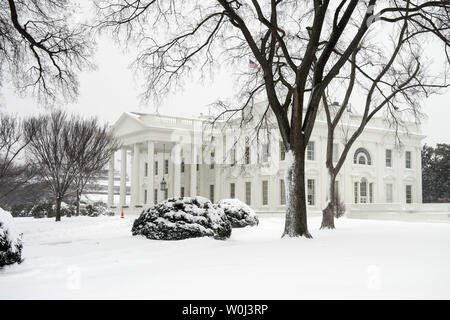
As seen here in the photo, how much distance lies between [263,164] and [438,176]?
26.0 metres

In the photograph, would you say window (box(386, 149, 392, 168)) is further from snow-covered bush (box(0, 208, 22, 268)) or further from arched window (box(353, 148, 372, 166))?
snow-covered bush (box(0, 208, 22, 268))

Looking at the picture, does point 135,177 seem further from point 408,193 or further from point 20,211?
point 408,193

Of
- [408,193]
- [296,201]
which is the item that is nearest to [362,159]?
[408,193]

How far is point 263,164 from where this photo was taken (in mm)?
34969

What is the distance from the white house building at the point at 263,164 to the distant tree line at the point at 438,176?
27.1ft

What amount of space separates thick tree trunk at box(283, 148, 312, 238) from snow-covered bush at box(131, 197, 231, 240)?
1.72 meters

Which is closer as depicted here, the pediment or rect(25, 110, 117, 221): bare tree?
rect(25, 110, 117, 221): bare tree

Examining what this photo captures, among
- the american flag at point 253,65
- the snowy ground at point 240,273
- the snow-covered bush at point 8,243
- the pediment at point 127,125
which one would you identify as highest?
the pediment at point 127,125

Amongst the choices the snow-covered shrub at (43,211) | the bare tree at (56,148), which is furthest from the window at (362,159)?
the snow-covered shrub at (43,211)

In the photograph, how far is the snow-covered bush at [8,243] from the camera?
23.2 feet

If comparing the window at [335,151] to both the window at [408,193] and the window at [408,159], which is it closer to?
the window at [408,159]

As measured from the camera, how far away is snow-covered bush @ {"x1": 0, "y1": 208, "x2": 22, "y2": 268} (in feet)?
23.2

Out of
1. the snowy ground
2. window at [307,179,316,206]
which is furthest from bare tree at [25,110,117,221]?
window at [307,179,316,206]

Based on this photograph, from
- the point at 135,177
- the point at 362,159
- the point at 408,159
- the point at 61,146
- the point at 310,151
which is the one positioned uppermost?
the point at 310,151
